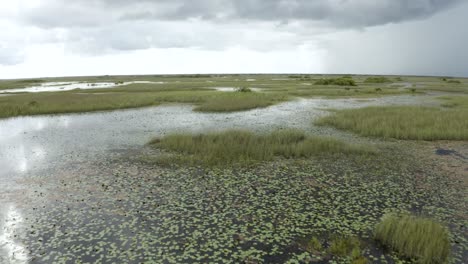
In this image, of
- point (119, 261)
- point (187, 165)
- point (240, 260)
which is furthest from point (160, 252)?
point (187, 165)

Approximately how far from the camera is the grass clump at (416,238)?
744 cm

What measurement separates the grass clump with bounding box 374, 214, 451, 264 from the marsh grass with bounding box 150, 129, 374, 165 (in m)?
7.65

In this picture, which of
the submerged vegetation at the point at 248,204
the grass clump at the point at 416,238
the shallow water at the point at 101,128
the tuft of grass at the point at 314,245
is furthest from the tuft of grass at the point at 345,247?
the shallow water at the point at 101,128

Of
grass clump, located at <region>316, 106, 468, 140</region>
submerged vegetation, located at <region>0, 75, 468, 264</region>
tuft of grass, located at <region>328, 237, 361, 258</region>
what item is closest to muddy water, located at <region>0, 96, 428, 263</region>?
submerged vegetation, located at <region>0, 75, 468, 264</region>

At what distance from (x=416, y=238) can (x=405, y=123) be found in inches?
669

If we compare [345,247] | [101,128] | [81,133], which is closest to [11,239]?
[345,247]

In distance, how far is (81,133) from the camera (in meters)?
22.2

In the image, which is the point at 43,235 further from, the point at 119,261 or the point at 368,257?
the point at 368,257

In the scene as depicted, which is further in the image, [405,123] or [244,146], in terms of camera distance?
[405,123]

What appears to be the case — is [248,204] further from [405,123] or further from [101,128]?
[101,128]

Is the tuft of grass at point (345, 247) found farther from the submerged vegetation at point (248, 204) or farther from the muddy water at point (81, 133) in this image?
the muddy water at point (81, 133)

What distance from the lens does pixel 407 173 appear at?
13.6m

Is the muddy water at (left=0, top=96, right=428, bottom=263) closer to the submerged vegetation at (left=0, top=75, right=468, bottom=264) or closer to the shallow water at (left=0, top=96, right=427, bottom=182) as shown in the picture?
the shallow water at (left=0, top=96, right=427, bottom=182)

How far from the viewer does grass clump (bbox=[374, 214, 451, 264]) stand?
744 centimetres
